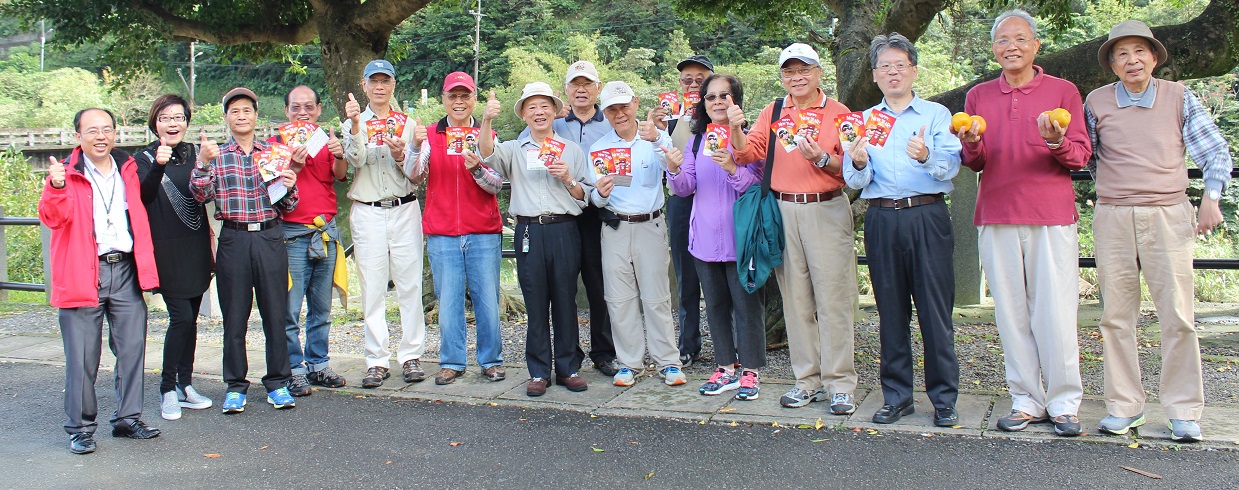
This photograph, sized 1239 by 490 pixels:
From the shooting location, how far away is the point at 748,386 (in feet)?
17.1

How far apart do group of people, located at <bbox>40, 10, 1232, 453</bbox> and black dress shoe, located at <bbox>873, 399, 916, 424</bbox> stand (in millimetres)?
15

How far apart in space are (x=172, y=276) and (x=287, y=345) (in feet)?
2.55

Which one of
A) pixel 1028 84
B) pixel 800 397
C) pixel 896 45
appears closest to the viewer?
pixel 1028 84

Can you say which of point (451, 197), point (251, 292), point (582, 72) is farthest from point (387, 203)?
point (582, 72)

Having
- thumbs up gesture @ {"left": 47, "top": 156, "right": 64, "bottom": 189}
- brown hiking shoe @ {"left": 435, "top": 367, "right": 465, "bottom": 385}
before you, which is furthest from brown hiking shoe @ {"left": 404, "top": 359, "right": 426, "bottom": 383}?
thumbs up gesture @ {"left": 47, "top": 156, "right": 64, "bottom": 189}

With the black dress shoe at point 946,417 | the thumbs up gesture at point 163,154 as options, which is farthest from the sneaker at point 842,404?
the thumbs up gesture at point 163,154

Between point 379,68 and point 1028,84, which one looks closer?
point 1028,84

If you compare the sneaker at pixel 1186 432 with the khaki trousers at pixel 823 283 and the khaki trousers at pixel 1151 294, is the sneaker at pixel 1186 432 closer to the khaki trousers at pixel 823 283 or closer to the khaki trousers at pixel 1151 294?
the khaki trousers at pixel 1151 294

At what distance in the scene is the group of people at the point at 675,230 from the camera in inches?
169

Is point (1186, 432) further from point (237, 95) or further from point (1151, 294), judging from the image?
point (237, 95)

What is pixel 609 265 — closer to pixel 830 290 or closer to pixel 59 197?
pixel 830 290

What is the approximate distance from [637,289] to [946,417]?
1910 mm

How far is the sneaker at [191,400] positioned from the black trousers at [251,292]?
0.18 m

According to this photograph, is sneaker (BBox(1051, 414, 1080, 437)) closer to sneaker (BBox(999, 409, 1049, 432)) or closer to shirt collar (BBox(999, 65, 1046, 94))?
sneaker (BBox(999, 409, 1049, 432))
